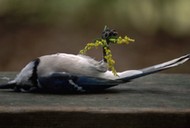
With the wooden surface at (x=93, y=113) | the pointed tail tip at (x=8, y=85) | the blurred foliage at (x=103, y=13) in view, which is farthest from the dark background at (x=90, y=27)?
the wooden surface at (x=93, y=113)

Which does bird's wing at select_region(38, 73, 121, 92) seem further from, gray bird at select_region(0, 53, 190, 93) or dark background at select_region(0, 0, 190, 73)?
dark background at select_region(0, 0, 190, 73)

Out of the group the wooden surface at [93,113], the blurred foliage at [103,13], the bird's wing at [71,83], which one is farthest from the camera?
the blurred foliage at [103,13]

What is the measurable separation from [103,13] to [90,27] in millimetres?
118

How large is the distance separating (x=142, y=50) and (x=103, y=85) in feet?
7.23

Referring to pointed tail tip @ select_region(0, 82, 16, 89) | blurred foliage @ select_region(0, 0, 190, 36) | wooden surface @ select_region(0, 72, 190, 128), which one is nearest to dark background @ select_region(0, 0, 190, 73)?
blurred foliage @ select_region(0, 0, 190, 36)

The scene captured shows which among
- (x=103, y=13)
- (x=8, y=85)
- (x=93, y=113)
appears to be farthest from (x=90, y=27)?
(x=93, y=113)

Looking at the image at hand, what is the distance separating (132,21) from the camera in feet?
9.97

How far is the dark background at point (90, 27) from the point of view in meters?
3.04

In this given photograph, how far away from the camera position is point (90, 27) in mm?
3156

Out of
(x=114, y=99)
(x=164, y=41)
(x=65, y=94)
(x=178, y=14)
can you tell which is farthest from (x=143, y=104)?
(x=164, y=41)

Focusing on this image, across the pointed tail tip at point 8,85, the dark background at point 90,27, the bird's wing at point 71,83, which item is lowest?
the bird's wing at point 71,83

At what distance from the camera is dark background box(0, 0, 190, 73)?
304 cm

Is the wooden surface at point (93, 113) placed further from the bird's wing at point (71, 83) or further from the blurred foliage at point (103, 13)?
the blurred foliage at point (103, 13)

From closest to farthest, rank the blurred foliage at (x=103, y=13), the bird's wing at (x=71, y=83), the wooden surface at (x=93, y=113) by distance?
the wooden surface at (x=93, y=113) < the bird's wing at (x=71, y=83) < the blurred foliage at (x=103, y=13)
